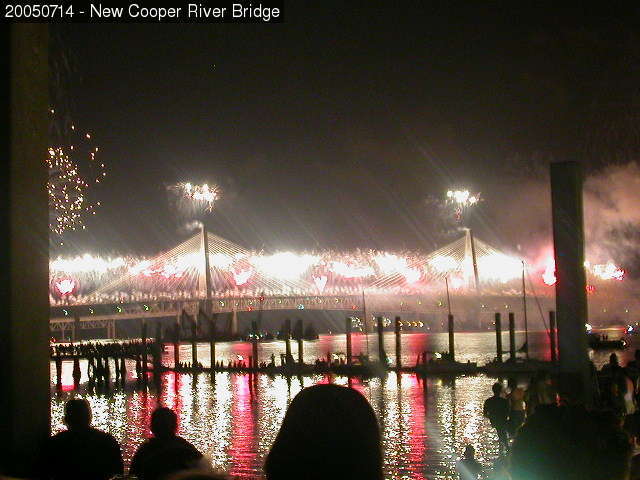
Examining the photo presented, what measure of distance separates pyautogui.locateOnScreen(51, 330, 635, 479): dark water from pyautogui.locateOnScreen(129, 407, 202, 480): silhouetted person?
24.5 feet

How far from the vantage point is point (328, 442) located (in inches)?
79.0

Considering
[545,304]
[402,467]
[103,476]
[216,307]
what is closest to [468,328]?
[545,304]

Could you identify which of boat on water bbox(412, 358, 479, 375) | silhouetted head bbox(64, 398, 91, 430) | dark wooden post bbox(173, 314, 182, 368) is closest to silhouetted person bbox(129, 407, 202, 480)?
silhouetted head bbox(64, 398, 91, 430)

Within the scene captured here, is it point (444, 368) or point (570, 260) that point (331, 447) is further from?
point (444, 368)

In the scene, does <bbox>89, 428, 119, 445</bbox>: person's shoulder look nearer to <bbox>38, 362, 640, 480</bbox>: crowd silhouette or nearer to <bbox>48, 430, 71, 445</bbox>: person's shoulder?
<bbox>38, 362, 640, 480</bbox>: crowd silhouette

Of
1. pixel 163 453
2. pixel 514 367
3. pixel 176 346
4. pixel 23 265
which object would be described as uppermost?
pixel 23 265

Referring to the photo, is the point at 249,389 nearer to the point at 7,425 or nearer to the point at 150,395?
the point at 150,395

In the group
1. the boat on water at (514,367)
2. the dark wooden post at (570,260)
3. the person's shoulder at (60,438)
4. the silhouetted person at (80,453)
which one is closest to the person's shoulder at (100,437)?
the silhouetted person at (80,453)

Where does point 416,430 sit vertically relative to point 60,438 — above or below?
below

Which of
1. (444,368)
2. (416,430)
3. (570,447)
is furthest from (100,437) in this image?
(444,368)

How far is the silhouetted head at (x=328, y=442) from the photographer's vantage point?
2008mm

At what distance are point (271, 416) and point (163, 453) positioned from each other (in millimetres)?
16368

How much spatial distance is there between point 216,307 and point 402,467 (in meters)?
65.8

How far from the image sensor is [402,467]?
38.4 ft
